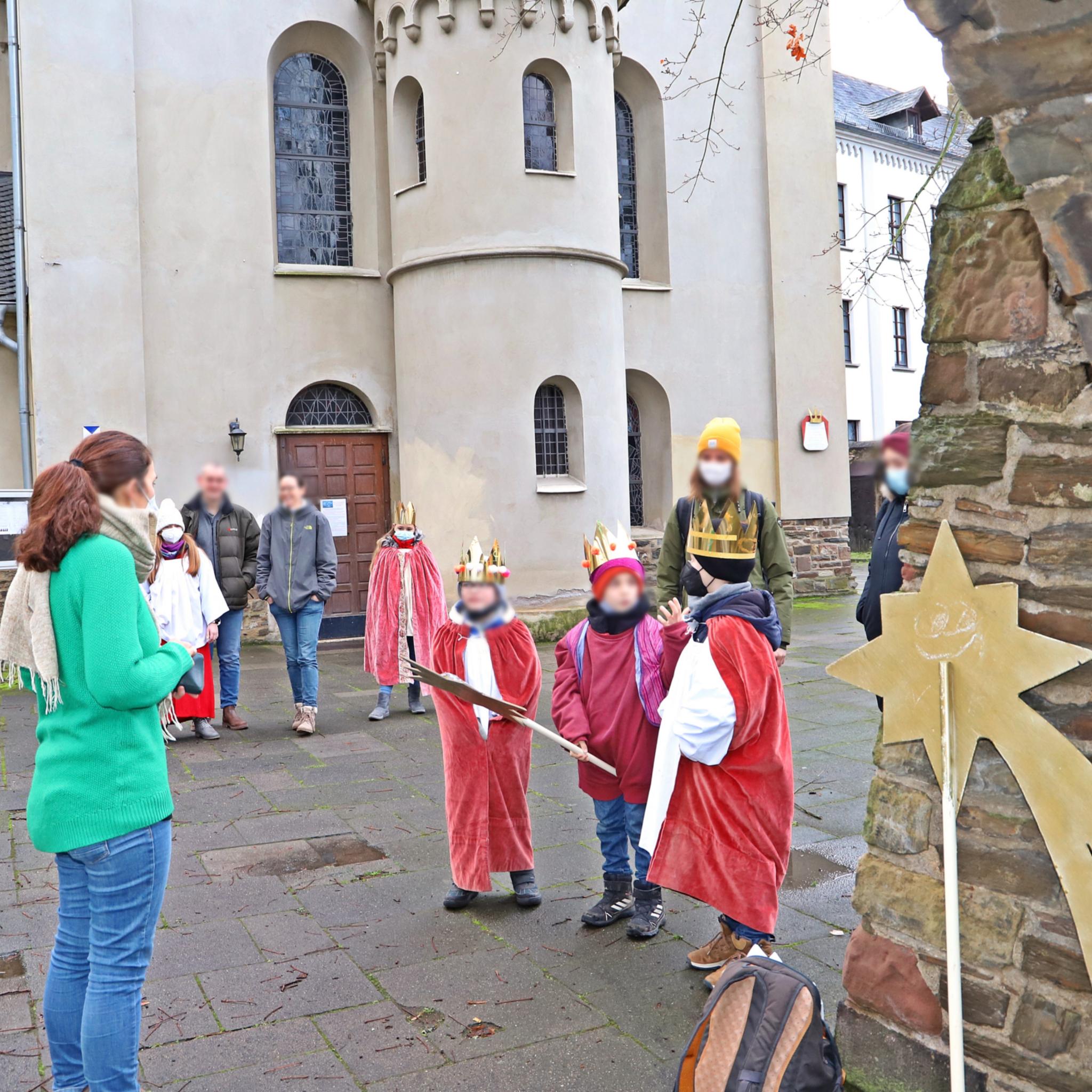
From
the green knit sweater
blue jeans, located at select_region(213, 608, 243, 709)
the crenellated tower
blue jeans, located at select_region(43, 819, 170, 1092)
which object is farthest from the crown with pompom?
blue jeans, located at select_region(213, 608, 243, 709)

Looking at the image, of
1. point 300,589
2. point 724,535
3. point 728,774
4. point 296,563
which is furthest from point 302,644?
point 724,535

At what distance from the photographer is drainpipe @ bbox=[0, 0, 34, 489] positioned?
1233cm

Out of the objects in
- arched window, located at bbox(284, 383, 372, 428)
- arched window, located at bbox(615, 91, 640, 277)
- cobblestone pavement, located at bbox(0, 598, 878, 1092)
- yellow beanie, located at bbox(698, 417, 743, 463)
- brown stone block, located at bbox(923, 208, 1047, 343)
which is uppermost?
arched window, located at bbox(615, 91, 640, 277)

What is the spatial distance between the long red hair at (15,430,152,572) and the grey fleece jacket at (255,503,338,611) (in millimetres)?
4963

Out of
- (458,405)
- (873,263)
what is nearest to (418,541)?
(458,405)

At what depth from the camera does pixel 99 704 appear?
274cm

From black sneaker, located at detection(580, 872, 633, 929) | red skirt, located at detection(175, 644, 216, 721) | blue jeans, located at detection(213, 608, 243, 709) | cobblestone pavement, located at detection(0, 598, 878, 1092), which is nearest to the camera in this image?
cobblestone pavement, located at detection(0, 598, 878, 1092)

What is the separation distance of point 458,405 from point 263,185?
30.7 ft

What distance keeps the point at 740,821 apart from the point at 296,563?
487 cm

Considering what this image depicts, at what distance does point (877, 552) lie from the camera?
4789mm

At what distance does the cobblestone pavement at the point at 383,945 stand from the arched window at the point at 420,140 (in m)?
5.38

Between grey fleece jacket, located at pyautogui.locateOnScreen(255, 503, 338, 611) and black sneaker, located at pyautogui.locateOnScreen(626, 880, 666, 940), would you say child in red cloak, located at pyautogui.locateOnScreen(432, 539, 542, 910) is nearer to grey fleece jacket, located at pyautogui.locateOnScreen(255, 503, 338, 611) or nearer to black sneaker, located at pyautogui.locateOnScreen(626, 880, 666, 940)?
black sneaker, located at pyautogui.locateOnScreen(626, 880, 666, 940)

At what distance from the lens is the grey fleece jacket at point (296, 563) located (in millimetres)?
7824

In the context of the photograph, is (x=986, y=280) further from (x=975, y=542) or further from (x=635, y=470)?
(x=635, y=470)
